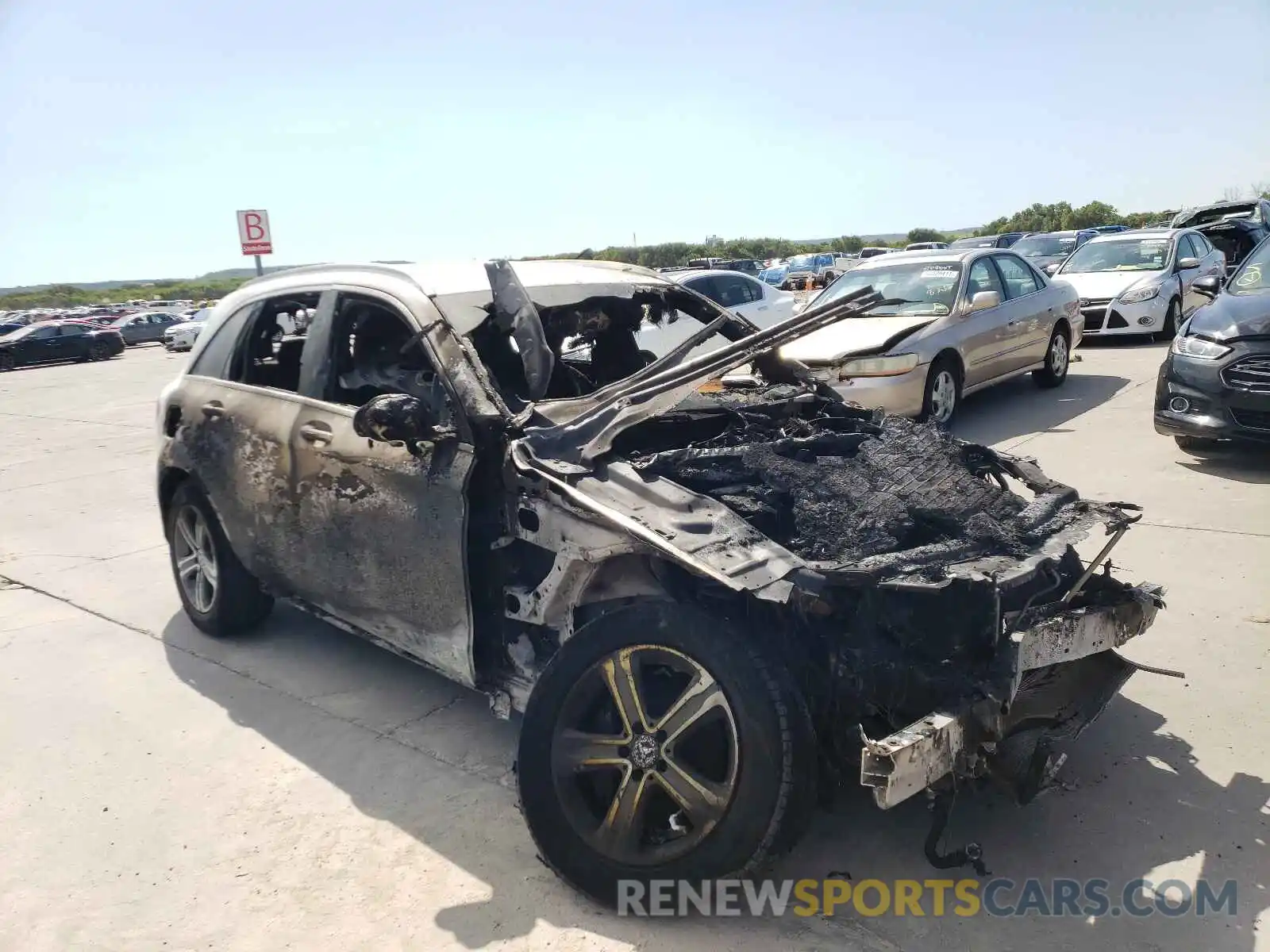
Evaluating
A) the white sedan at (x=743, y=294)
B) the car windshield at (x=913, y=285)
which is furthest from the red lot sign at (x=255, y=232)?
the car windshield at (x=913, y=285)

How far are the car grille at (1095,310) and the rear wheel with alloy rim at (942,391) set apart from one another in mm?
5684

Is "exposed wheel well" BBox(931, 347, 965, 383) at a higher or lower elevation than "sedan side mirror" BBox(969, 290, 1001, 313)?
lower

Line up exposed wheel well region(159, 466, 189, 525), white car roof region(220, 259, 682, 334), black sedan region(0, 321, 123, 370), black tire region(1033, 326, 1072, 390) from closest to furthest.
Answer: white car roof region(220, 259, 682, 334), exposed wheel well region(159, 466, 189, 525), black tire region(1033, 326, 1072, 390), black sedan region(0, 321, 123, 370)

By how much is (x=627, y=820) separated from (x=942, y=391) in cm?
662

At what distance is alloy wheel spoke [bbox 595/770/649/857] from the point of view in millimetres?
2762

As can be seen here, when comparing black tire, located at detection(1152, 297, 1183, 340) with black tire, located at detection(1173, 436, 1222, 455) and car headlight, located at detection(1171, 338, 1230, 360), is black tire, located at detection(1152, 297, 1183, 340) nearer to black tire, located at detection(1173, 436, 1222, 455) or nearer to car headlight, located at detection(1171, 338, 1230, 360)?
black tire, located at detection(1173, 436, 1222, 455)

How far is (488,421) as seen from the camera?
3.31 m

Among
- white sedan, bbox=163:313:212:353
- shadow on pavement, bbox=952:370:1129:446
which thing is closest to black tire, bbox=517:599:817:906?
shadow on pavement, bbox=952:370:1129:446

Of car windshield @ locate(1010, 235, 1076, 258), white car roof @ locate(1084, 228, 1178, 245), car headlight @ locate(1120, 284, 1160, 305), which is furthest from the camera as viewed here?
car windshield @ locate(1010, 235, 1076, 258)

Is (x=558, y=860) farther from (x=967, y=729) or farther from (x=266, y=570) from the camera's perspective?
(x=266, y=570)

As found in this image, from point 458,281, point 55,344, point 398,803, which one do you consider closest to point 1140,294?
point 458,281

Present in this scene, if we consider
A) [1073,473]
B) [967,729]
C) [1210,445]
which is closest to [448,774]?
[967,729]

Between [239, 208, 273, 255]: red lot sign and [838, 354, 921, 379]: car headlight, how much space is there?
940 centimetres

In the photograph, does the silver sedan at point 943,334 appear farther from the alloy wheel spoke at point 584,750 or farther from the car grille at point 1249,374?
the alloy wheel spoke at point 584,750
